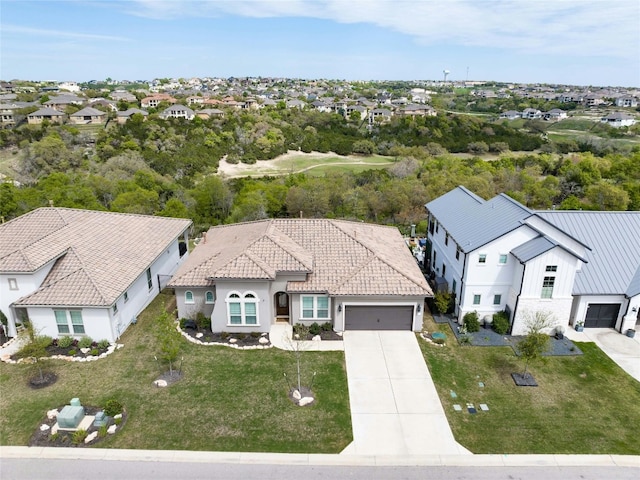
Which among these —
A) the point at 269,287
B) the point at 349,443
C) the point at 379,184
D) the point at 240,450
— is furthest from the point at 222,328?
the point at 379,184

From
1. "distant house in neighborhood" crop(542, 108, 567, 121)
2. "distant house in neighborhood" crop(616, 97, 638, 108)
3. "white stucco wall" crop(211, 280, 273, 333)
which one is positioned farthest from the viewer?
"distant house in neighborhood" crop(616, 97, 638, 108)

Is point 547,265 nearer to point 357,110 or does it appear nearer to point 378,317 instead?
point 378,317

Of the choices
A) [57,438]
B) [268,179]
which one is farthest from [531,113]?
[57,438]

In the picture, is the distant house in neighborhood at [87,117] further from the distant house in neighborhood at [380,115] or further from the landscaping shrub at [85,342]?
the landscaping shrub at [85,342]

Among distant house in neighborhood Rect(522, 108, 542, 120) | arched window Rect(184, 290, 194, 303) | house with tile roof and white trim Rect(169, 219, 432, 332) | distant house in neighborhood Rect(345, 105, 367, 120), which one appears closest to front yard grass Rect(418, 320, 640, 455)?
house with tile roof and white trim Rect(169, 219, 432, 332)

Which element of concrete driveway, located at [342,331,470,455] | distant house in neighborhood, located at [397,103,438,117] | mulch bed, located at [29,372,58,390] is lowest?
concrete driveway, located at [342,331,470,455]

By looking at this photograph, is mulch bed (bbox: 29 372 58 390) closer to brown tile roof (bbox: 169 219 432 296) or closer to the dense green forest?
brown tile roof (bbox: 169 219 432 296)

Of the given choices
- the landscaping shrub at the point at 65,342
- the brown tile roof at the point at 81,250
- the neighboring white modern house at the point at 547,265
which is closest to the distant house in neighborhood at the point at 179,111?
the brown tile roof at the point at 81,250
